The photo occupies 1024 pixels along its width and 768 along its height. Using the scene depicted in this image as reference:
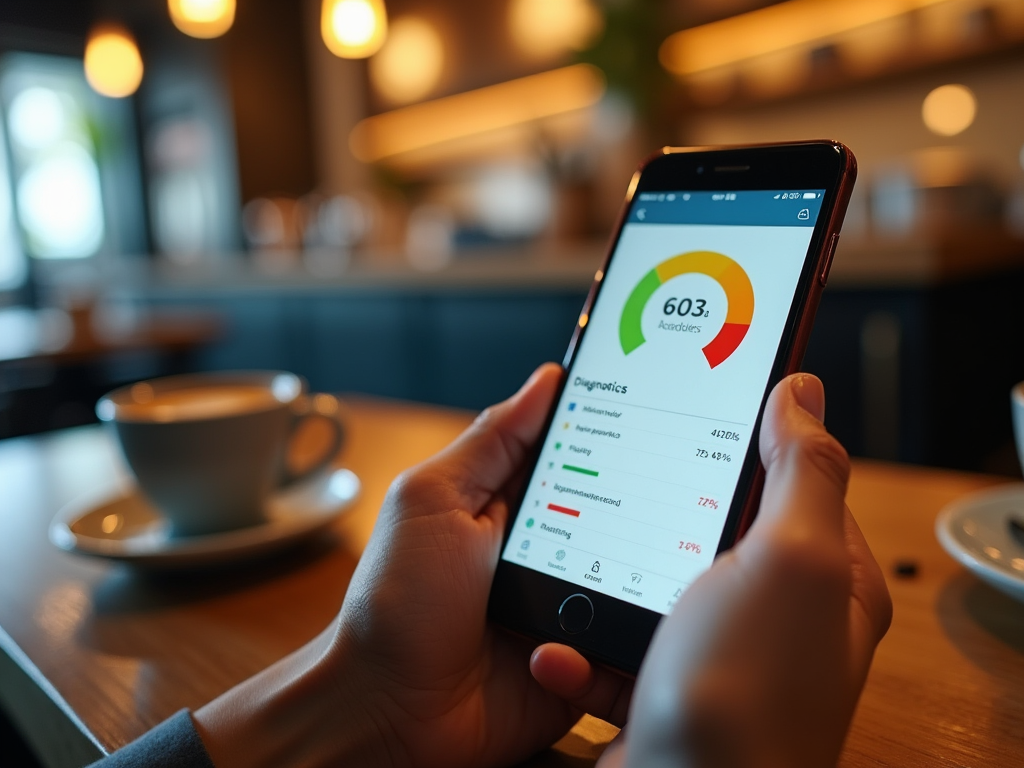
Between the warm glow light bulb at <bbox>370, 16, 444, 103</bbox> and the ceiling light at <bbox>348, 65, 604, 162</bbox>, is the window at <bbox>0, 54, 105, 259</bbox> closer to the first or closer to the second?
the ceiling light at <bbox>348, 65, 604, 162</bbox>

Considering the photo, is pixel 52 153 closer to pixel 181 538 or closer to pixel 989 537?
pixel 181 538

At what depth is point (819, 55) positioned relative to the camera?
8.39 ft

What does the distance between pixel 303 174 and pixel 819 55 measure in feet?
9.87

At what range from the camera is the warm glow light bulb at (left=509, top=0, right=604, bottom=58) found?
10.7 feet

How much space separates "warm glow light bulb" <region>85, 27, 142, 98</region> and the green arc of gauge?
2.92m

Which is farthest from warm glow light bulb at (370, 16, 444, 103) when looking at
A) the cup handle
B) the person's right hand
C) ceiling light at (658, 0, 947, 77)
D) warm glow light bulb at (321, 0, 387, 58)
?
the person's right hand

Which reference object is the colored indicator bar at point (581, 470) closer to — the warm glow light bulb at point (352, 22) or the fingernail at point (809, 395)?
the fingernail at point (809, 395)

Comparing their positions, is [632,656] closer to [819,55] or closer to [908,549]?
[908,549]

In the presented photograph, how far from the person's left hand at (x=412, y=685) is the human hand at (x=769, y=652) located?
0.09 meters

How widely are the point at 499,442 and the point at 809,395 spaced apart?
173 mm

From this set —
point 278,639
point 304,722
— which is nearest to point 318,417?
point 278,639

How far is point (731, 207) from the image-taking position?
41 centimetres

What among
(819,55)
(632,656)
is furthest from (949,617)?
(819,55)

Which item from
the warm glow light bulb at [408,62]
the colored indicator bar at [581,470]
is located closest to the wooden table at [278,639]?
the colored indicator bar at [581,470]
